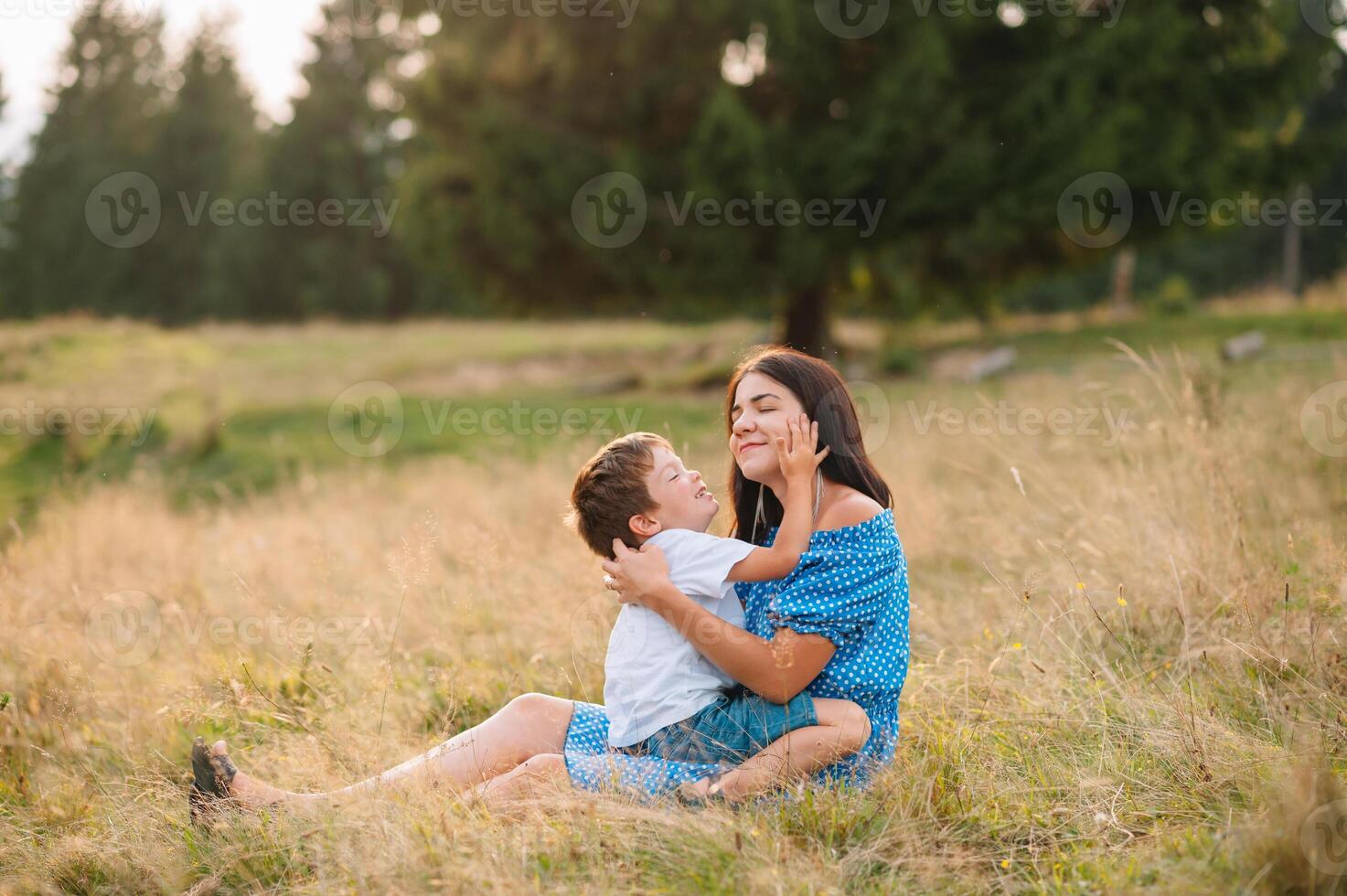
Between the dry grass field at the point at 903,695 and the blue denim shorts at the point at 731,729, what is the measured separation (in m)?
0.19

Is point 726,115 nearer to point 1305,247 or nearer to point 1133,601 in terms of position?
point 1133,601

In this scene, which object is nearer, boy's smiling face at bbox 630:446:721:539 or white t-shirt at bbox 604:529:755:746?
white t-shirt at bbox 604:529:755:746

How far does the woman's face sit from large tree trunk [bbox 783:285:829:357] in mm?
11142

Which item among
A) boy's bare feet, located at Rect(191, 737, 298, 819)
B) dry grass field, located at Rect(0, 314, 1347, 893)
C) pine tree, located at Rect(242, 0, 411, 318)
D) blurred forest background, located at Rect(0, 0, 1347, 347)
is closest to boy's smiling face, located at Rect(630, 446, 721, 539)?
dry grass field, located at Rect(0, 314, 1347, 893)

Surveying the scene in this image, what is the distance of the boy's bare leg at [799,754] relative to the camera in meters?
2.63

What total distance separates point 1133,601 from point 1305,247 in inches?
1196

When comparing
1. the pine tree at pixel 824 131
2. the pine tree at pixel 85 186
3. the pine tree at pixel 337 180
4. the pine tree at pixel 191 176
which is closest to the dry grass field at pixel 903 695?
the pine tree at pixel 824 131

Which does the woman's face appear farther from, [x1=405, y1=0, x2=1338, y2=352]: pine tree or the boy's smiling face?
[x1=405, y1=0, x2=1338, y2=352]: pine tree

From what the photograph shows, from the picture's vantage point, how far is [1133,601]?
3760 mm

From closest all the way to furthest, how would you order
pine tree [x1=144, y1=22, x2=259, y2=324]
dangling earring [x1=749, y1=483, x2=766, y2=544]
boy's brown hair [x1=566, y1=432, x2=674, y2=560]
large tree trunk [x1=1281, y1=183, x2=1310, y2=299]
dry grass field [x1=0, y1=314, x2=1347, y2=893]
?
dry grass field [x1=0, y1=314, x2=1347, y2=893], boy's brown hair [x1=566, y1=432, x2=674, y2=560], dangling earring [x1=749, y1=483, x2=766, y2=544], large tree trunk [x1=1281, y1=183, x2=1310, y2=299], pine tree [x1=144, y1=22, x2=259, y2=324]

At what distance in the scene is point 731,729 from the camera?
2.75 meters

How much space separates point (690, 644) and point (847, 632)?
42cm

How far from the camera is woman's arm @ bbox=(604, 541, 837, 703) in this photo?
2650 mm

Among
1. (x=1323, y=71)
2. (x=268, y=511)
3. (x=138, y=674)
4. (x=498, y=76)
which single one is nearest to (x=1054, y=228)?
(x=1323, y=71)
